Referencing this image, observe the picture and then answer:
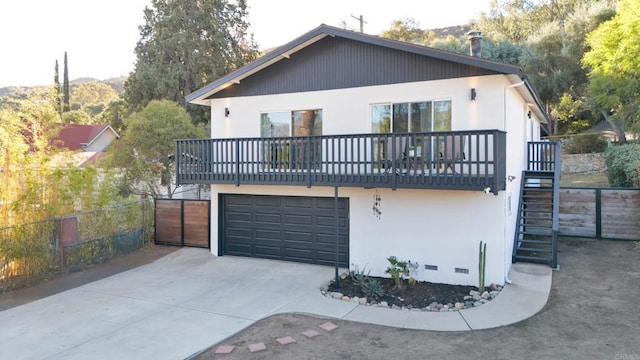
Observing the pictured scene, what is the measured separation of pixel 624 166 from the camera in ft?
42.4

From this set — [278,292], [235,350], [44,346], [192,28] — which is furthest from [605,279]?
[192,28]

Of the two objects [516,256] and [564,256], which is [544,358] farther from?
[564,256]

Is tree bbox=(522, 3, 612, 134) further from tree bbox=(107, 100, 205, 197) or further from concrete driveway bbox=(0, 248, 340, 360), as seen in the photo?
concrete driveway bbox=(0, 248, 340, 360)

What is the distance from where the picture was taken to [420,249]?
30.1 ft

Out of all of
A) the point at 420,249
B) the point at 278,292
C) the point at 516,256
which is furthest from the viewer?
the point at 516,256

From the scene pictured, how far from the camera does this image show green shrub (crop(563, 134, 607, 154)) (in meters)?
25.5

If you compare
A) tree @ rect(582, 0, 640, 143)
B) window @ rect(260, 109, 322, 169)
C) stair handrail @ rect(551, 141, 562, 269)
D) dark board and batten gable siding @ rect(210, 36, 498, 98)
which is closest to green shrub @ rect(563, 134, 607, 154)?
tree @ rect(582, 0, 640, 143)

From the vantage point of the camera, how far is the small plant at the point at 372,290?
8.22 m

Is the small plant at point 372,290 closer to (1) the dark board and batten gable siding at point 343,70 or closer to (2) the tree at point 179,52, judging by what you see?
(1) the dark board and batten gable siding at point 343,70

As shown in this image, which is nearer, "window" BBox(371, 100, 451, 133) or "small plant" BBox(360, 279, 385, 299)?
"small plant" BBox(360, 279, 385, 299)

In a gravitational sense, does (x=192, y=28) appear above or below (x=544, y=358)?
above

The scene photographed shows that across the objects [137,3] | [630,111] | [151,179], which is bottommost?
[151,179]

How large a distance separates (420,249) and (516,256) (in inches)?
98.2

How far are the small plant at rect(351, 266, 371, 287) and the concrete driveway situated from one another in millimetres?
596
